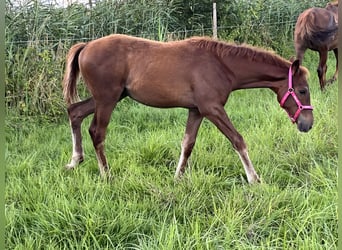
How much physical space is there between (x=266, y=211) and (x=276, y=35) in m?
5.00

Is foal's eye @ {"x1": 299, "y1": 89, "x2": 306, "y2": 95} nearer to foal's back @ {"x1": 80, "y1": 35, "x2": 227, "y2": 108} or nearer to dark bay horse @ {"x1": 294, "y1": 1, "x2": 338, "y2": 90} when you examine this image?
foal's back @ {"x1": 80, "y1": 35, "x2": 227, "y2": 108}

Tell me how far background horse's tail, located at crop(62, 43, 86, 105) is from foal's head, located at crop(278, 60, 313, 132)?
1.78 meters

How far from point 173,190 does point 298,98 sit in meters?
1.25

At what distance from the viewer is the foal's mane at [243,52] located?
3600 millimetres

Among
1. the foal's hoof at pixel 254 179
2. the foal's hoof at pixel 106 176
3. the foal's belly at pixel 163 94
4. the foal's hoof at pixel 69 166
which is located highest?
the foal's belly at pixel 163 94

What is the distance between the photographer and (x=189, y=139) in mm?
3684

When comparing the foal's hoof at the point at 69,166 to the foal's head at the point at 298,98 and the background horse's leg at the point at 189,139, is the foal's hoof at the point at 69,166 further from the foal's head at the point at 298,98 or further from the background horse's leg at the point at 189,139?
the foal's head at the point at 298,98

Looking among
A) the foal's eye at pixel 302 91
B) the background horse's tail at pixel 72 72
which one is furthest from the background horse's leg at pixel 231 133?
the background horse's tail at pixel 72 72

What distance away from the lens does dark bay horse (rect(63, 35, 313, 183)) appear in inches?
138

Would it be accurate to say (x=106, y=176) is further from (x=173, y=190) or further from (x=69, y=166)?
(x=173, y=190)

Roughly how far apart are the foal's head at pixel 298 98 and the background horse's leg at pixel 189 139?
724 mm

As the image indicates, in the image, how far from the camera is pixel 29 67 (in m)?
5.12

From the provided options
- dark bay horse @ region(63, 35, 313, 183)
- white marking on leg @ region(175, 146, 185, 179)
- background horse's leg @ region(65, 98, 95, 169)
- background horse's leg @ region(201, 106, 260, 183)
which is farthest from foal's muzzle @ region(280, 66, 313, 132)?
background horse's leg @ region(65, 98, 95, 169)

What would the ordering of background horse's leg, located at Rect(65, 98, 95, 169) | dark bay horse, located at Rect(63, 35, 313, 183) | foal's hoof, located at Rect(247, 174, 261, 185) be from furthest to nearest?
background horse's leg, located at Rect(65, 98, 95, 169)
dark bay horse, located at Rect(63, 35, 313, 183)
foal's hoof, located at Rect(247, 174, 261, 185)
